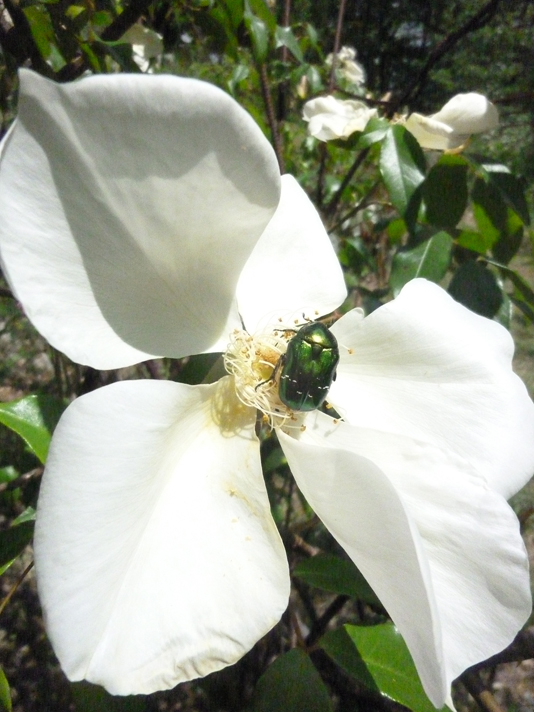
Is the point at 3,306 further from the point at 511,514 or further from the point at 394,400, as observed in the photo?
the point at 511,514

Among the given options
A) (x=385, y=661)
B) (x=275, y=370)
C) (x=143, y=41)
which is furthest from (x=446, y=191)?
(x=143, y=41)

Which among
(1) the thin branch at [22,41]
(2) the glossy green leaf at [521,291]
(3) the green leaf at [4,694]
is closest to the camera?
(3) the green leaf at [4,694]

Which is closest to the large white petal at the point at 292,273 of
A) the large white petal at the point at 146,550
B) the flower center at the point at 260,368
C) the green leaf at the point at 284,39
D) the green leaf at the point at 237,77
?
the flower center at the point at 260,368

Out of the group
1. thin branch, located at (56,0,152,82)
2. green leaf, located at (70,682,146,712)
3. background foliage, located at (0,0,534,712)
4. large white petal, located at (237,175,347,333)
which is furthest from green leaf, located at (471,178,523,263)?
green leaf, located at (70,682,146,712)

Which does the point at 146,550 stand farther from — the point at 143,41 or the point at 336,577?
the point at 143,41

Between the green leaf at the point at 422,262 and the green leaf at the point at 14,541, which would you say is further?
the green leaf at the point at 422,262

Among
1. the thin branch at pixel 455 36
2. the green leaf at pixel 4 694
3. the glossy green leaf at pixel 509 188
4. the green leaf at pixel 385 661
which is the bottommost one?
the green leaf at pixel 385 661

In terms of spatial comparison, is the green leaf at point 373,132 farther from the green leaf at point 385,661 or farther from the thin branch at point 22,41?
the green leaf at point 385,661
